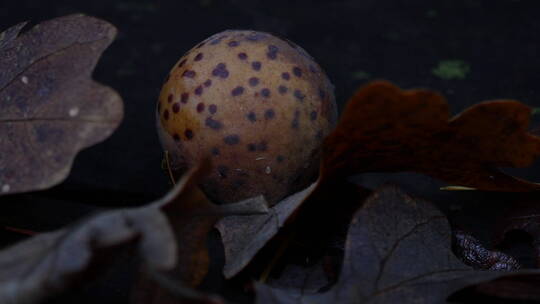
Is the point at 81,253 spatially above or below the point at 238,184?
above

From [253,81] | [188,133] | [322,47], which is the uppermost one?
[253,81]

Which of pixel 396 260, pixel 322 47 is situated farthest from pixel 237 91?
pixel 322 47

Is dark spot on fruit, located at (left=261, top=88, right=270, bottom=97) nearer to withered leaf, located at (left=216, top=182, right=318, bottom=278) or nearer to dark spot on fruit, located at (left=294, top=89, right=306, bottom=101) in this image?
dark spot on fruit, located at (left=294, top=89, right=306, bottom=101)

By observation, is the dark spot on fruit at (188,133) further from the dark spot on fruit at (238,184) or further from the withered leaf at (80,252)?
the withered leaf at (80,252)

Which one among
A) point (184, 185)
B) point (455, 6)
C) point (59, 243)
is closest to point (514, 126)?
point (184, 185)

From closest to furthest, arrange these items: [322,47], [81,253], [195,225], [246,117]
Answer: [81,253] → [195,225] → [246,117] → [322,47]

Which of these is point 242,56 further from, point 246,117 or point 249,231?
point 249,231

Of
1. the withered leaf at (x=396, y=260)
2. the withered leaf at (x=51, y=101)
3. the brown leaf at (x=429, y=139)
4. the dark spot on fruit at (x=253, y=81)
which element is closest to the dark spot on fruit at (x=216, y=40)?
the dark spot on fruit at (x=253, y=81)
